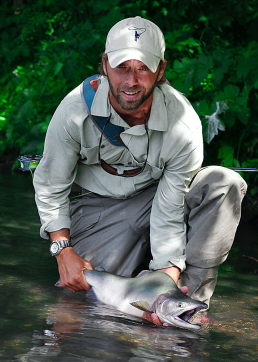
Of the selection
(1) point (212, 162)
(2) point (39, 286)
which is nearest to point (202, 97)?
(1) point (212, 162)

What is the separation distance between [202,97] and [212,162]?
83cm

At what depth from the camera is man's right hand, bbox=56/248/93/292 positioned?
2.61 m

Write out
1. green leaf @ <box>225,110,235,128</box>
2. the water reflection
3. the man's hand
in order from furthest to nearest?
green leaf @ <box>225,110,235,128</box> < the man's hand < the water reflection

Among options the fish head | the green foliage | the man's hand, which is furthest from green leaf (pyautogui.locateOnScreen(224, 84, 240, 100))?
the fish head

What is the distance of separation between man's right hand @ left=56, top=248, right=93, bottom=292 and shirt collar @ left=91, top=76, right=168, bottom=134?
0.79 metres

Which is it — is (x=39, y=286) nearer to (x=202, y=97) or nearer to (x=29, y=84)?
(x=202, y=97)

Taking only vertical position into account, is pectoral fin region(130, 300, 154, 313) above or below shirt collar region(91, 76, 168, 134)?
below

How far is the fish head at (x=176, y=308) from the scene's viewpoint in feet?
6.93

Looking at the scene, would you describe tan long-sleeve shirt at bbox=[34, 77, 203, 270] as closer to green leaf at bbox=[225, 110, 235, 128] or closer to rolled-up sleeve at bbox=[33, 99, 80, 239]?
rolled-up sleeve at bbox=[33, 99, 80, 239]

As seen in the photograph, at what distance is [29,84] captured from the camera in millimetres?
8328

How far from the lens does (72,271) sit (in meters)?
2.63

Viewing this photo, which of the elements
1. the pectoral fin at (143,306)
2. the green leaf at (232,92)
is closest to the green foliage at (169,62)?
the green leaf at (232,92)

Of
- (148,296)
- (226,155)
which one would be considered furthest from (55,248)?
(226,155)

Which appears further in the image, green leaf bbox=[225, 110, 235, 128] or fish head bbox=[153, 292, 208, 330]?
green leaf bbox=[225, 110, 235, 128]
